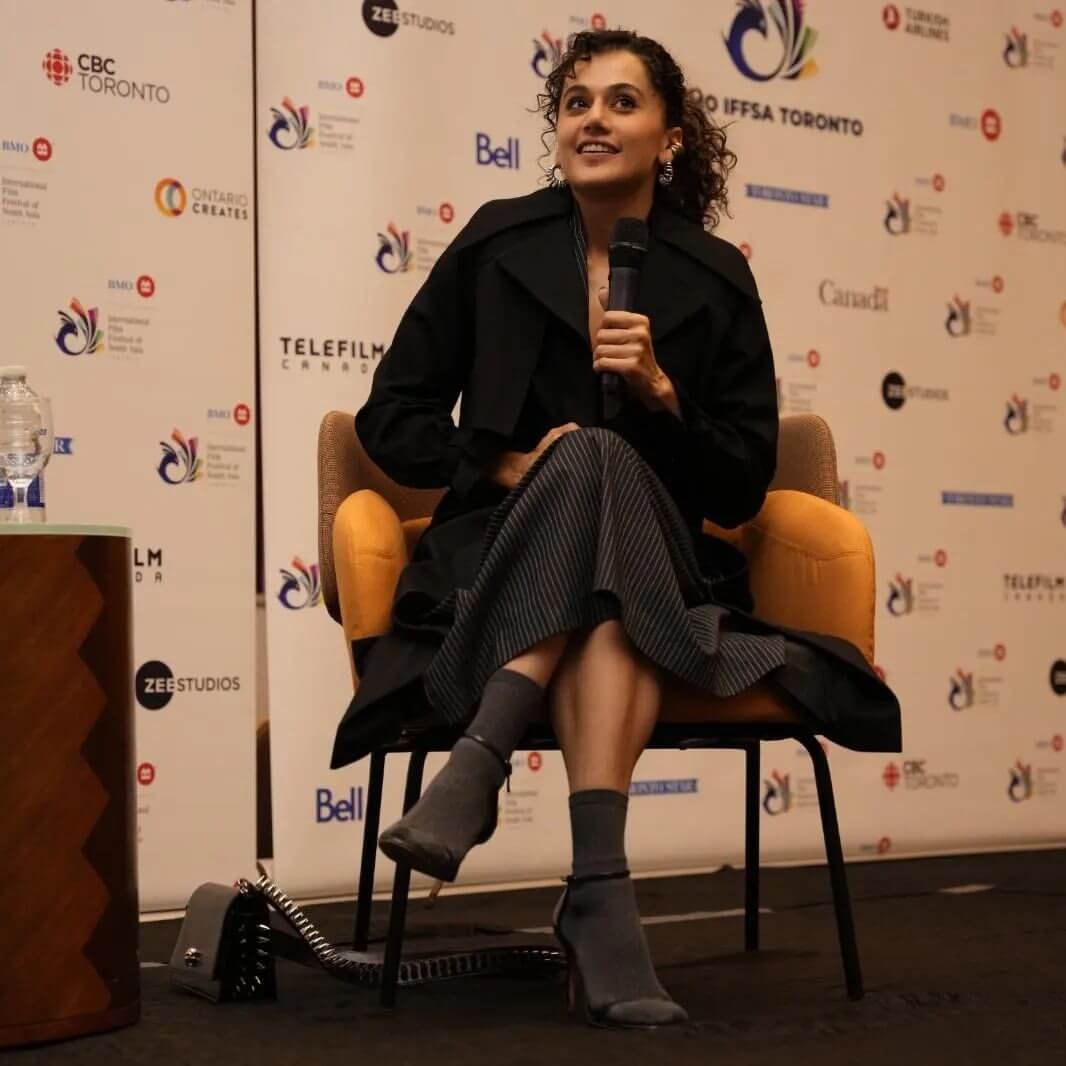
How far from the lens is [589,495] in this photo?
177 centimetres

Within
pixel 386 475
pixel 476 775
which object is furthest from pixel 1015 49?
pixel 476 775

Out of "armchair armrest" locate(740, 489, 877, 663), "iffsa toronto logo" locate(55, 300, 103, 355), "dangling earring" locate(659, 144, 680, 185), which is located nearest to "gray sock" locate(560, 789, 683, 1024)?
"armchair armrest" locate(740, 489, 877, 663)

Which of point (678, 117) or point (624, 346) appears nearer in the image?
point (624, 346)

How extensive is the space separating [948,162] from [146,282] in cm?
210

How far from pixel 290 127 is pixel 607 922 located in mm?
2064

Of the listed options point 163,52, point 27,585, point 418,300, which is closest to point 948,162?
point 163,52

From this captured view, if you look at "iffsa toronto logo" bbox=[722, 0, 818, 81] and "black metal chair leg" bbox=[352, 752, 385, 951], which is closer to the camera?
"black metal chair leg" bbox=[352, 752, 385, 951]

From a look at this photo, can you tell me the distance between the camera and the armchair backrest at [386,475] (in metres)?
2.18

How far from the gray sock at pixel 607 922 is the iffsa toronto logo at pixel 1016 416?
264cm

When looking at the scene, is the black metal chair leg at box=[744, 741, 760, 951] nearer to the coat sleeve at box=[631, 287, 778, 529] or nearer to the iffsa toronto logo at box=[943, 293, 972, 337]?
the coat sleeve at box=[631, 287, 778, 529]

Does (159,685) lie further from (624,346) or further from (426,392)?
(624,346)

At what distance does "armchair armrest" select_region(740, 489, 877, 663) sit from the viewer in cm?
202

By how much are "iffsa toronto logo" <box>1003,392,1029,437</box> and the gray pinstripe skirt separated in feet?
7.95

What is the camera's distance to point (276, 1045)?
5.50 feet
